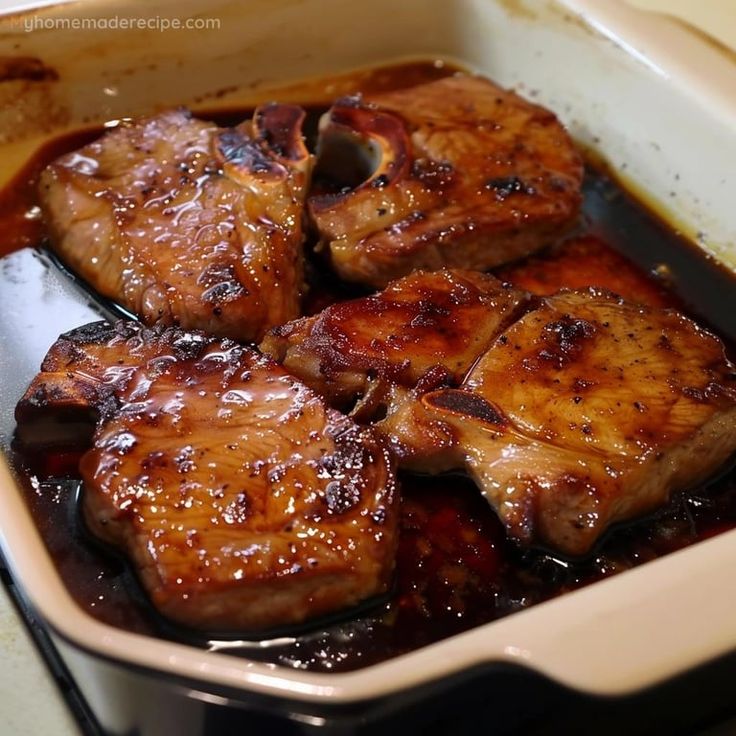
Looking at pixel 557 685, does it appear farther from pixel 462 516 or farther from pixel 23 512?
pixel 23 512

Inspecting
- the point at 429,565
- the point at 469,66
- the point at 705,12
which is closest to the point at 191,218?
the point at 429,565

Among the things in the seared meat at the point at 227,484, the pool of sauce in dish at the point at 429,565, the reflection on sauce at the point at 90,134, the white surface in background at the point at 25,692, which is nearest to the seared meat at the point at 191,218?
the reflection on sauce at the point at 90,134

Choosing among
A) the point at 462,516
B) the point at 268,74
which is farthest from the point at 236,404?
the point at 268,74

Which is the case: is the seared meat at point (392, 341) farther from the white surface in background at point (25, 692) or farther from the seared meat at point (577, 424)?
the white surface in background at point (25, 692)

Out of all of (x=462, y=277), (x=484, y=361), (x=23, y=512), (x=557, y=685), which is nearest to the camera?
(x=557, y=685)

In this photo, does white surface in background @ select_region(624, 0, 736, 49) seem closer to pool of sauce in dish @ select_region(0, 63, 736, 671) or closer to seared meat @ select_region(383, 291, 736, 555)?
seared meat @ select_region(383, 291, 736, 555)
